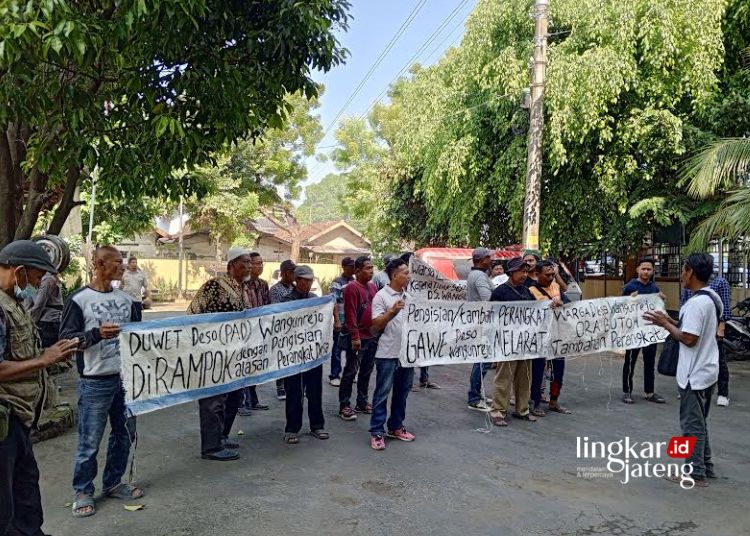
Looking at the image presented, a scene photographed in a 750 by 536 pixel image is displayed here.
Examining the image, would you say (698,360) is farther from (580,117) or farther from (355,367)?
(580,117)

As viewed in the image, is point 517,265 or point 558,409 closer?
point 517,265

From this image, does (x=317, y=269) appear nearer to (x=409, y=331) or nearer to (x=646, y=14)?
(x=646, y=14)

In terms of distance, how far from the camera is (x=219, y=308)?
17.3 ft

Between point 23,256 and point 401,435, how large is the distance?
380 cm

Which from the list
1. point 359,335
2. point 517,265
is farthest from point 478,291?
point 359,335

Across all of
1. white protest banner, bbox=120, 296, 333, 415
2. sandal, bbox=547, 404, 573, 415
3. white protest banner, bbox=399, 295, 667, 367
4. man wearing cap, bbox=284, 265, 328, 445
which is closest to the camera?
white protest banner, bbox=120, 296, 333, 415

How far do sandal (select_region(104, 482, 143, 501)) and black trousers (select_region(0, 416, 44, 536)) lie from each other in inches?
42.7

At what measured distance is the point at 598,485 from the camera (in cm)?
483

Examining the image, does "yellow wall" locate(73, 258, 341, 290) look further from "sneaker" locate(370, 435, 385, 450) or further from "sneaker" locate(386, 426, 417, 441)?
"sneaker" locate(370, 435, 385, 450)

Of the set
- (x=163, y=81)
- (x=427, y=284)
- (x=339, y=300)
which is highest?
(x=163, y=81)

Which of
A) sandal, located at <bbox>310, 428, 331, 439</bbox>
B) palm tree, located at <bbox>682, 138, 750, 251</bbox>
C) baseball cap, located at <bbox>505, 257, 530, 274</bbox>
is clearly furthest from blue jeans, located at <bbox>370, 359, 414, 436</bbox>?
palm tree, located at <bbox>682, 138, 750, 251</bbox>

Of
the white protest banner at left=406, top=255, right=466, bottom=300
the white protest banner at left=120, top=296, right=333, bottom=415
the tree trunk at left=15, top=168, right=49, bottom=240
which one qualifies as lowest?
the white protest banner at left=120, top=296, right=333, bottom=415

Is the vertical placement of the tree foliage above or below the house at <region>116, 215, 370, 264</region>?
above

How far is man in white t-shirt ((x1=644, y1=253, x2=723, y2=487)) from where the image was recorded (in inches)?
187
